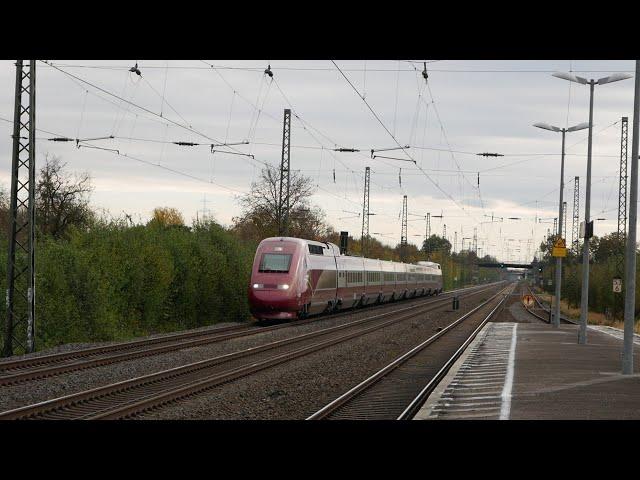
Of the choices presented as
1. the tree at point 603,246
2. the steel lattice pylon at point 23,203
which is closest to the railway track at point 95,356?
the steel lattice pylon at point 23,203

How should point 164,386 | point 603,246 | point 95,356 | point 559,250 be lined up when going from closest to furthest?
point 164,386, point 95,356, point 559,250, point 603,246

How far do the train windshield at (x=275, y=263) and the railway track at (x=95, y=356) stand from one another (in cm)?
486

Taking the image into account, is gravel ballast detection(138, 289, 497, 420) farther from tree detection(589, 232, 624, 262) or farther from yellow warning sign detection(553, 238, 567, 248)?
tree detection(589, 232, 624, 262)

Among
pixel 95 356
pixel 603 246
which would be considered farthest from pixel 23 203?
pixel 603 246

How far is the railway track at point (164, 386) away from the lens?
1454 cm

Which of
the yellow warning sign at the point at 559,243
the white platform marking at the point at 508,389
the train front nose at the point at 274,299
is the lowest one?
the white platform marking at the point at 508,389

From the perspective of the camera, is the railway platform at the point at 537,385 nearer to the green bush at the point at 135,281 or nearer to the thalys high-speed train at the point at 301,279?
the thalys high-speed train at the point at 301,279

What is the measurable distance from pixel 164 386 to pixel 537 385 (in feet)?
23.5

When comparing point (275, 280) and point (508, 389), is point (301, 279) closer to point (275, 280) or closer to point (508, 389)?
point (275, 280)

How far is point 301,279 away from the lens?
37.2 metres

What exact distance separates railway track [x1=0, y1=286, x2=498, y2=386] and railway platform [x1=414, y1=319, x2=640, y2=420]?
7.92 m

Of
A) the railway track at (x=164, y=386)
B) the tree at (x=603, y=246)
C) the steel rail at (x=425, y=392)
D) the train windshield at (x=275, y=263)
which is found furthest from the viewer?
the tree at (x=603, y=246)
